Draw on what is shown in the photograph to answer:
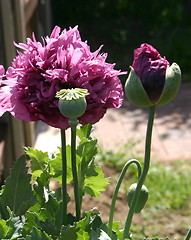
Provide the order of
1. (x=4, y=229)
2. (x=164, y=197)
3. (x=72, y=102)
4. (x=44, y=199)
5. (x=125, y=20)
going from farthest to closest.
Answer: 1. (x=125, y=20)
2. (x=164, y=197)
3. (x=44, y=199)
4. (x=4, y=229)
5. (x=72, y=102)

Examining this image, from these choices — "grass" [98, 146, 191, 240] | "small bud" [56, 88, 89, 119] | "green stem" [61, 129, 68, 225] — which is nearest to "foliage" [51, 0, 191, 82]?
"grass" [98, 146, 191, 240]

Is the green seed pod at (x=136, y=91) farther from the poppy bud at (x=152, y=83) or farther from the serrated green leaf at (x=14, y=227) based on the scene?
the serrated green leaf at (x=14, y=227)

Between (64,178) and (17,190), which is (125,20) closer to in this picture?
(17,190)

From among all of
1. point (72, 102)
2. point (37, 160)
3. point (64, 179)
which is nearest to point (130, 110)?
point (37, 160)

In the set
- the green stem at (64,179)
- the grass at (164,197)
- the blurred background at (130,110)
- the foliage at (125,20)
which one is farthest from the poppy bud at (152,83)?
the foliage at (125,20)

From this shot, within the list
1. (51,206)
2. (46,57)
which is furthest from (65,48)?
(51,206)

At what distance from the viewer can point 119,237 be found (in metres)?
1.01

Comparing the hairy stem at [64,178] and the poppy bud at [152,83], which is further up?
the poppy bud at [152,83]

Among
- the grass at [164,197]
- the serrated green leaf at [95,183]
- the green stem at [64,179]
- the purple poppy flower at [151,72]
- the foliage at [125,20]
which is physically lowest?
the grass at [164,197]

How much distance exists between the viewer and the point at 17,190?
105 cm

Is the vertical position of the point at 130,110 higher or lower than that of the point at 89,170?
lower

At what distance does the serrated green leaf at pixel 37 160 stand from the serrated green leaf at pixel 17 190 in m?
0.05

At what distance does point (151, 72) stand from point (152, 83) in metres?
0.02

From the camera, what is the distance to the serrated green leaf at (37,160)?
3.63ft
